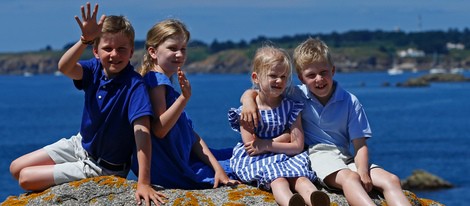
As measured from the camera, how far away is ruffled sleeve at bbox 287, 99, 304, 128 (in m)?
8.69

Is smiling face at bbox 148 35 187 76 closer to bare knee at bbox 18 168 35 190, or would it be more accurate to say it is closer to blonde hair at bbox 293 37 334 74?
blonde hair at bbox 293 37 334 74

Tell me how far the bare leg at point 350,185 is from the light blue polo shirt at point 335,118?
51 centimetres

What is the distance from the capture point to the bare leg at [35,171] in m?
8.48

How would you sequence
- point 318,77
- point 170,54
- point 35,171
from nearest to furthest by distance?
1. point 35,171
2. point 318,77
3. point 170,54

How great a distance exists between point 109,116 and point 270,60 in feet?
5.10

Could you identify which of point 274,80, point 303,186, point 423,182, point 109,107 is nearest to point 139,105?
point 109,107

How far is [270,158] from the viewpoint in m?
8.57

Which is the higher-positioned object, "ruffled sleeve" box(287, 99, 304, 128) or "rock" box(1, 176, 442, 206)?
"ruffled sleeve" box(287, 99, 304, 128)

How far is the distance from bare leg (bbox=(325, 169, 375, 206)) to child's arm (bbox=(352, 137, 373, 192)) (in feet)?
0.25

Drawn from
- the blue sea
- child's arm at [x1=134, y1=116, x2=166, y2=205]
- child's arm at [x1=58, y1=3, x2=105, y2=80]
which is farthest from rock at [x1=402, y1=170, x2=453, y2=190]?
child's arm at [x1=58, y1=3, x2=105, y2=80]

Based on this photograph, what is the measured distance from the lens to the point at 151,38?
8906 millimetres

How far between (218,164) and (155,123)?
0.80m

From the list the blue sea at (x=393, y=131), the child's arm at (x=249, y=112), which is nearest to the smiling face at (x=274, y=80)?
the child's arm at (x=249, y=112)

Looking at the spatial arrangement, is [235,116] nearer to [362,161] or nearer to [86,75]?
[362,161]
